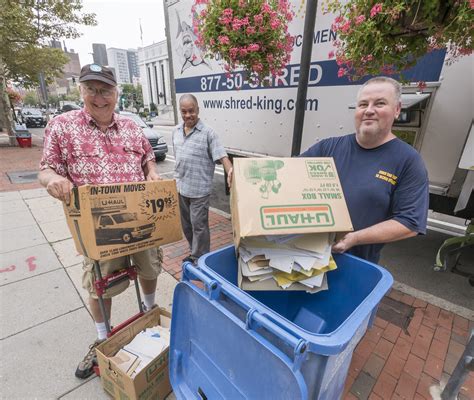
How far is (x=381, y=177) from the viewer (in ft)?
5.07

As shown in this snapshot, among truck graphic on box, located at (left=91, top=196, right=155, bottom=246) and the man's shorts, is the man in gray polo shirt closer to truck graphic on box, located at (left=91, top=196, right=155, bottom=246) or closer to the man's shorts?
the man's shorts

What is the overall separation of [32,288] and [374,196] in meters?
3.32

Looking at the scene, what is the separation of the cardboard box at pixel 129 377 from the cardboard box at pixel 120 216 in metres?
0.63

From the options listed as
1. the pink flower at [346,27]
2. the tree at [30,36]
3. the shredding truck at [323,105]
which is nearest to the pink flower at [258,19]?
the shredding truck at [323,105]

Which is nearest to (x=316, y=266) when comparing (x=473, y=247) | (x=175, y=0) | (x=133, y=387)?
(x=133, y=387)

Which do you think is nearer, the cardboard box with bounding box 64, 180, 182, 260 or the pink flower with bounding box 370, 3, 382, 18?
the cardboard box with bounding box 64, 180, 182, 260

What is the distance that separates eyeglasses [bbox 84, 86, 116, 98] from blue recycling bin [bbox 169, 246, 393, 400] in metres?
1.17

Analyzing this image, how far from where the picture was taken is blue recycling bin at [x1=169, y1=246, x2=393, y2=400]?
0.87 meters

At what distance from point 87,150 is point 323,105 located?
2495 mm

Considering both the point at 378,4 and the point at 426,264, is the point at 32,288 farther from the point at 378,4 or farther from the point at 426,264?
the point at 426,264

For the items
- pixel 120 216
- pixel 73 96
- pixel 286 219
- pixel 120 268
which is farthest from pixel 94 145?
pixel 73 96

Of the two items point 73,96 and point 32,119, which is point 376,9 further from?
point 73,96

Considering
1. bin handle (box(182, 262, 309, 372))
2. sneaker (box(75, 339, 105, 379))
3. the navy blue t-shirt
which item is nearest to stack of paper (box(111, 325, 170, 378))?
sneaker (box(75, 339, 105, 379))

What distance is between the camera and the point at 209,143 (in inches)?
111
